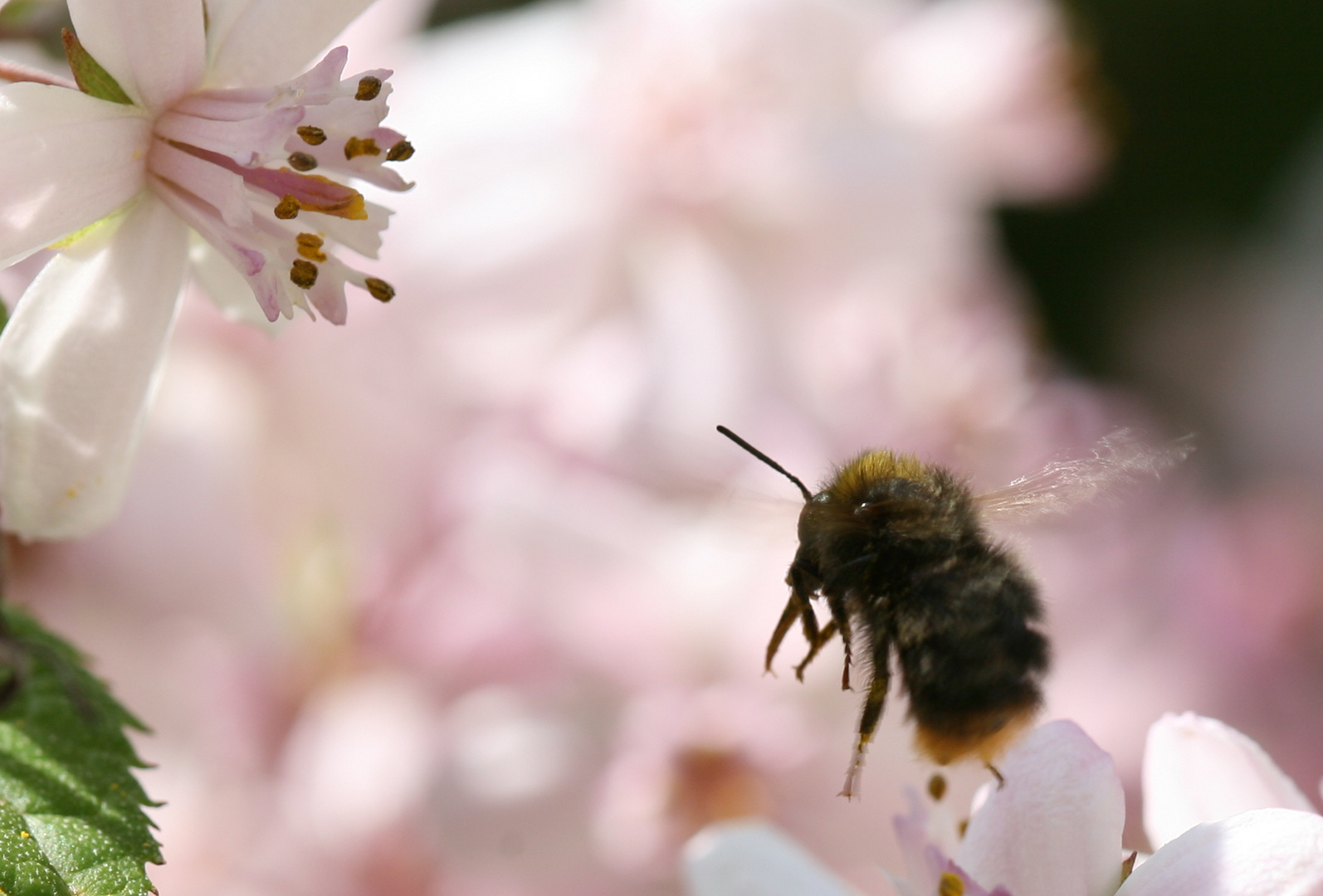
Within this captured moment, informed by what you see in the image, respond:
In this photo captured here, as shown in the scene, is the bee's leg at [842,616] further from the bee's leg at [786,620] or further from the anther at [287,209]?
the anther at [287,209]

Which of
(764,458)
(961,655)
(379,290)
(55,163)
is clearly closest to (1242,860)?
(961,655)

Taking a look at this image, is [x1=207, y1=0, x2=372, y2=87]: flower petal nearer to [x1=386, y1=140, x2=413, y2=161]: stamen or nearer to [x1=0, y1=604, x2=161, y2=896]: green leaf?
[x1=386, y1=140, x2=413, y2=161]: stamen

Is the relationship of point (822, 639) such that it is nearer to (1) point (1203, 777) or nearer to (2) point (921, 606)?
(2) point (921, 606)

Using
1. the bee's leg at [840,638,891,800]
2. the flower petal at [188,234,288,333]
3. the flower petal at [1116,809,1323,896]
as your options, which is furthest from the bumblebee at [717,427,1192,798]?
the flower petal at [188,234,288,333]

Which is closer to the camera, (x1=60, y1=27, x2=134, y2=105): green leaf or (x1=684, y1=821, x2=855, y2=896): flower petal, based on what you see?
(x1=60, y1=27, x2=134, y2=105): green leaf

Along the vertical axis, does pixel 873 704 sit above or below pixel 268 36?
below

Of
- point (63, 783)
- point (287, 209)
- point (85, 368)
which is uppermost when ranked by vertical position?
point (287, 209)

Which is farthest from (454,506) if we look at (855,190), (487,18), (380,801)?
(487,18)

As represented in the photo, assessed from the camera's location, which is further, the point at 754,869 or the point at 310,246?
the point at 754,869
